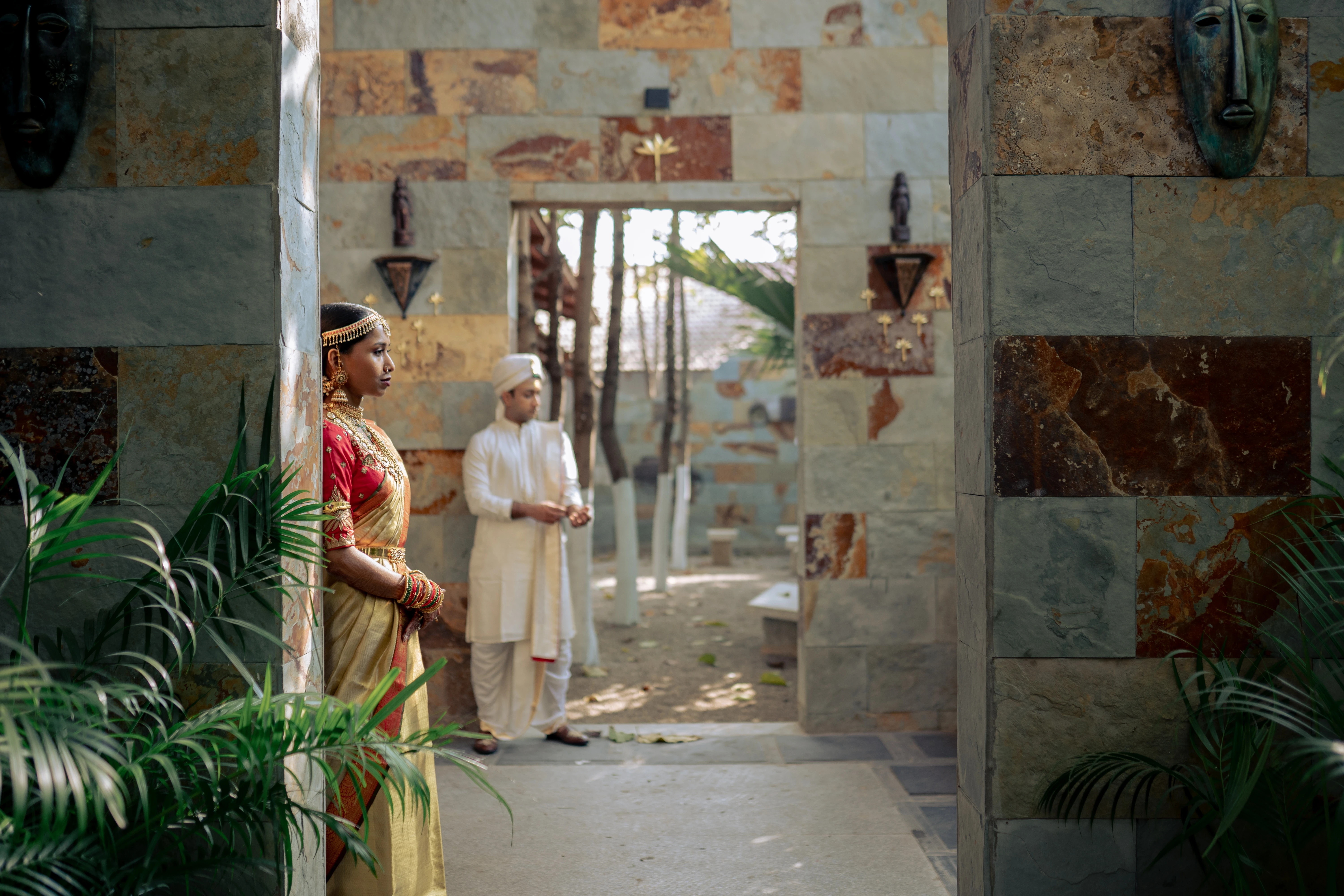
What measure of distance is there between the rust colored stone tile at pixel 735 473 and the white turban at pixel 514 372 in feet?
35.7

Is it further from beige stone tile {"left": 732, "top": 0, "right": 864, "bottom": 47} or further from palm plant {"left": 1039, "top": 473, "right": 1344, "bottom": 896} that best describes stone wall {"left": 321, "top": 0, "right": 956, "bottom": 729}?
palm plant {"left": 1039, "top": 473, "right": 1344, "bottom": 896}

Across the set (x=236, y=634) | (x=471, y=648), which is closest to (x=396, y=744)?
(x=236, y=634)

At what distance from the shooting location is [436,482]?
496 cm

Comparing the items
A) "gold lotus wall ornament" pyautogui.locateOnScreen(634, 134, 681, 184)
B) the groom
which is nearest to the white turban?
the groom

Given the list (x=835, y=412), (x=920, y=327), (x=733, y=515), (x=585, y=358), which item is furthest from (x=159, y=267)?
A: (x=733, y=515)

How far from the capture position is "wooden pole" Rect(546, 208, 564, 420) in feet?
25.7

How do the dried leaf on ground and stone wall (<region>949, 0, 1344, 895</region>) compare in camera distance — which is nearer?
stone wall (<region>949, 0, 1344, 895</region>)

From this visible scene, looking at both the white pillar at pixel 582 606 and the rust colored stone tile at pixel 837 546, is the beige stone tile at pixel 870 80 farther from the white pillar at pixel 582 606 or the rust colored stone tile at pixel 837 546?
the white pillar at pixel 582 606

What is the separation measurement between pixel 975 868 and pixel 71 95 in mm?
2565

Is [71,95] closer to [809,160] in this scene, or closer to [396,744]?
[396,744]

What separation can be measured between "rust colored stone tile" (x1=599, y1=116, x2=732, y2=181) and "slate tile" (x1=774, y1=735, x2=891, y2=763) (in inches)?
111

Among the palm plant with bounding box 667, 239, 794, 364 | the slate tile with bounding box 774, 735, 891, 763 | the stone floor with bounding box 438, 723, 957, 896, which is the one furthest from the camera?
the palm plant with bounding box 667, 239, 794, 364

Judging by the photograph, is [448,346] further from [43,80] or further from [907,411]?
[43,80]

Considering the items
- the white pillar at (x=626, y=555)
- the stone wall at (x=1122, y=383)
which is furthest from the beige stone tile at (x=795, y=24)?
the white pillar at (x=626, y=555)
